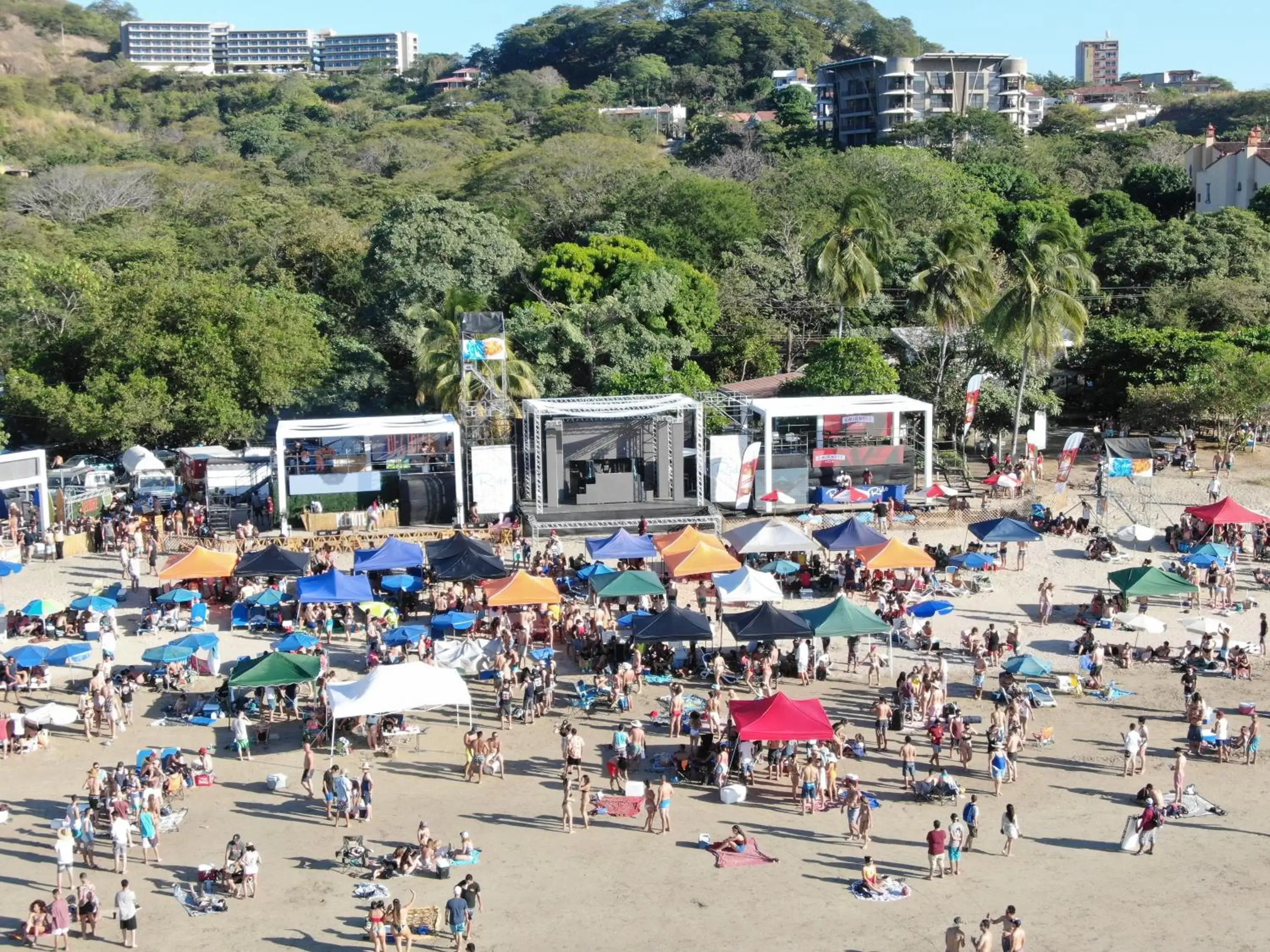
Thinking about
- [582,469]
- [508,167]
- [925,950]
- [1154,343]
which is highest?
[508,167]

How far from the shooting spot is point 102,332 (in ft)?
145

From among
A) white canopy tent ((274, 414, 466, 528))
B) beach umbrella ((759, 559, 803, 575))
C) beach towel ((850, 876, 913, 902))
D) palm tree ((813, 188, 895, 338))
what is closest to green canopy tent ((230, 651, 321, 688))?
beach towel ((850, 876, 913, 902))

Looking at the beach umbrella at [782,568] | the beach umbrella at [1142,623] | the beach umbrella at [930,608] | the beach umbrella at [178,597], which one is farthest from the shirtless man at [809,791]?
the beach umbrella at [178,597]

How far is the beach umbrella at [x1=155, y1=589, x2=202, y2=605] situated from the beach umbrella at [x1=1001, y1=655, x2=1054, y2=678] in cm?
1698

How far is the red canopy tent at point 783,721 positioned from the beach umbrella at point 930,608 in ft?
22.9

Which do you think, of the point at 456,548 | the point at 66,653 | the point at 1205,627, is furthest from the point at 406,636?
the point at 1205,627

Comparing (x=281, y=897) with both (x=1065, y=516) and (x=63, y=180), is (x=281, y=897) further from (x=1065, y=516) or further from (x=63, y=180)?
(x=63, y=180)

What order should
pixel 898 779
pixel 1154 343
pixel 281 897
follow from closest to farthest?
pixel 281 897 → pixel 898 779 → pixel 1154 343

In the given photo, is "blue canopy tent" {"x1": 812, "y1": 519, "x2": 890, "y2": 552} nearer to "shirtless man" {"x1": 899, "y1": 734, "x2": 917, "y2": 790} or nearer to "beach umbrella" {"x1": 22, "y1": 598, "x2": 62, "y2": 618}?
"shirtless man" {"x1": 899, "y1": 734, "x2": 917, "y2": 790}

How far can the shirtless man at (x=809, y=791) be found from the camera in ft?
68.7

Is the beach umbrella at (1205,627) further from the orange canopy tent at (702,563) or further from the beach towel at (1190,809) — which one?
the orange canopy tent at (702,563)

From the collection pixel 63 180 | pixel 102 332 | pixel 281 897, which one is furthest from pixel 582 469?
pixel 63 180

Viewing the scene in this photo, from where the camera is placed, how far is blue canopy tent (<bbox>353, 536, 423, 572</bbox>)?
30922 millimetres

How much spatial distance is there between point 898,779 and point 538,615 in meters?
9.56
